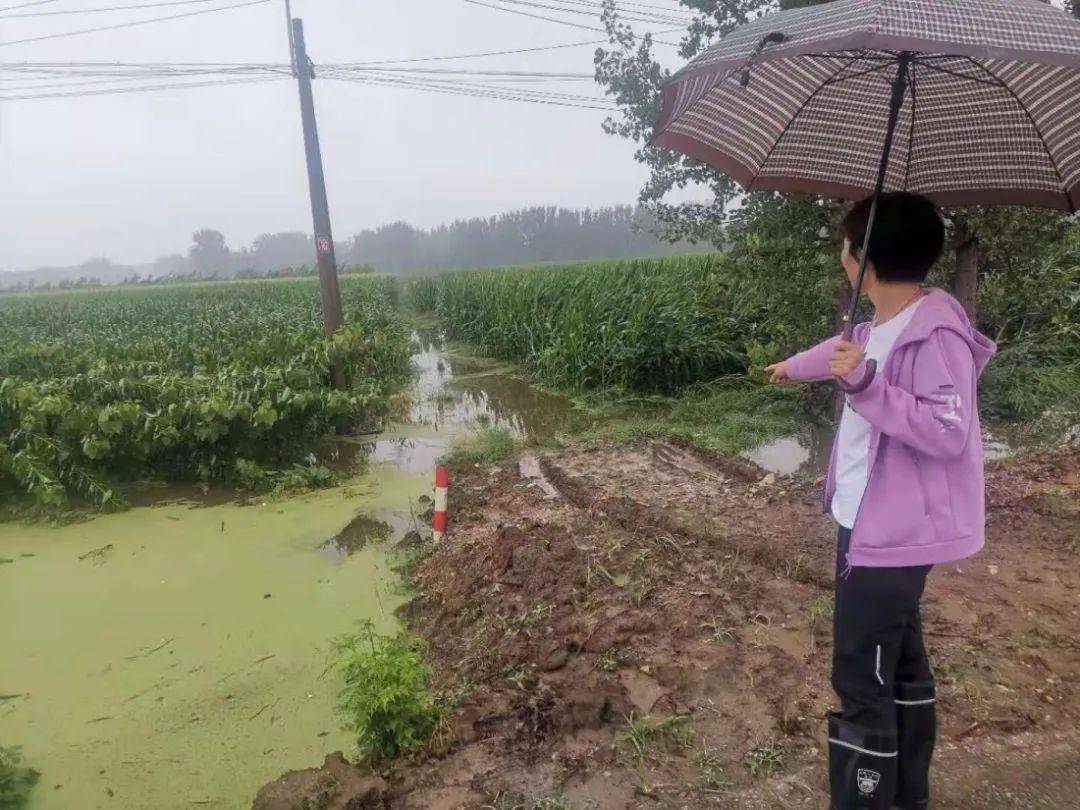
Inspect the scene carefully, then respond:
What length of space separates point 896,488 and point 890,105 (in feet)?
3.52

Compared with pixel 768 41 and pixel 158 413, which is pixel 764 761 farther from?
pixel 158 413

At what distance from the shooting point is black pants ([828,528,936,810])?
167 cm

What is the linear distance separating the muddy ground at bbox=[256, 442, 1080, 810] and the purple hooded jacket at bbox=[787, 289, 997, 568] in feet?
3.39

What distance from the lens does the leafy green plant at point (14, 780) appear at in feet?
8.16

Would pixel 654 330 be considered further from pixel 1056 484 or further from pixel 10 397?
pixel 10 397

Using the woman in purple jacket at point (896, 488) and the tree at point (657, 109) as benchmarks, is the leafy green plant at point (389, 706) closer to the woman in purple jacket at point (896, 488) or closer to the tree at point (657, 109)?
the woman in purple jacket at point (896, 488)

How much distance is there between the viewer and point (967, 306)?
5.23 m

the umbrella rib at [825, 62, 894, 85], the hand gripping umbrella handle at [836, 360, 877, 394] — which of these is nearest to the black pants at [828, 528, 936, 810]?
the hand gripping umbrella handle at [836, 360, 877, 394]

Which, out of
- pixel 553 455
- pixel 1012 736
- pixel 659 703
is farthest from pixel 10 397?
pixel 1012 736

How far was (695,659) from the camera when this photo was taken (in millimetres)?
2898

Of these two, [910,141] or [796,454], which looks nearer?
[910,141]

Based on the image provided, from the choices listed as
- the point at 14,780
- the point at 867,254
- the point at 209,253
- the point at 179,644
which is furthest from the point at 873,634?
the point at 209,253

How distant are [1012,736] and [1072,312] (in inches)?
288

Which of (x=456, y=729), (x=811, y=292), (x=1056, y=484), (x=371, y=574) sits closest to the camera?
(x=456, y=729)
